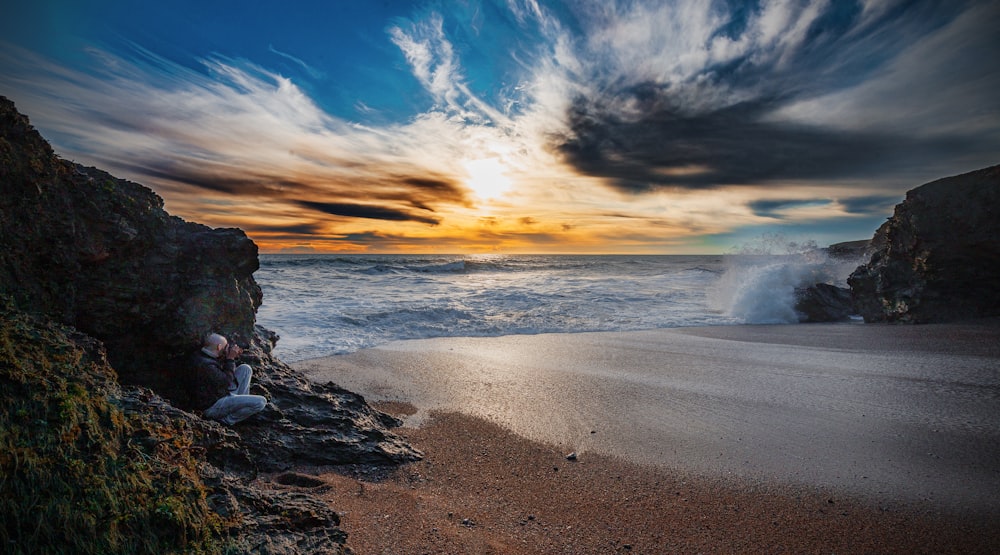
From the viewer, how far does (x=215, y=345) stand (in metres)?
3.71

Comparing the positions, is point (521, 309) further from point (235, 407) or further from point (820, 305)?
point (235, 407)

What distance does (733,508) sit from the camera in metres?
3.21

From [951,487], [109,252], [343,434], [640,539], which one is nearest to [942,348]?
[951,487]

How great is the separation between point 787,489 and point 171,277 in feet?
18.1

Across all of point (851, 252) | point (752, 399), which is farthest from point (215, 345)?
point (851, 252)

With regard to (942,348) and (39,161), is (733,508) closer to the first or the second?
(39,161)

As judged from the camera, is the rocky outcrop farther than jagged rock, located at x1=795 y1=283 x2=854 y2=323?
No

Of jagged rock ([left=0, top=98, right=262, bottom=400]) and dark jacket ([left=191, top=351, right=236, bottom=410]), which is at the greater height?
jagged rock ([left=0, top=98, right=262, bottom=400])

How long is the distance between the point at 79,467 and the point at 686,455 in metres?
4.23

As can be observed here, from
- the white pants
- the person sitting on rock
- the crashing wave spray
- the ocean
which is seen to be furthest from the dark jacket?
the crashing wave spray

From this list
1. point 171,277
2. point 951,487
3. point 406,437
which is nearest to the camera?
point 951,487

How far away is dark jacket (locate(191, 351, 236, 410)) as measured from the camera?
12.0 feet

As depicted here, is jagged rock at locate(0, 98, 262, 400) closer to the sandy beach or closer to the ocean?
the sandy beach

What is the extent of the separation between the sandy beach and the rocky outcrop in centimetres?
359
